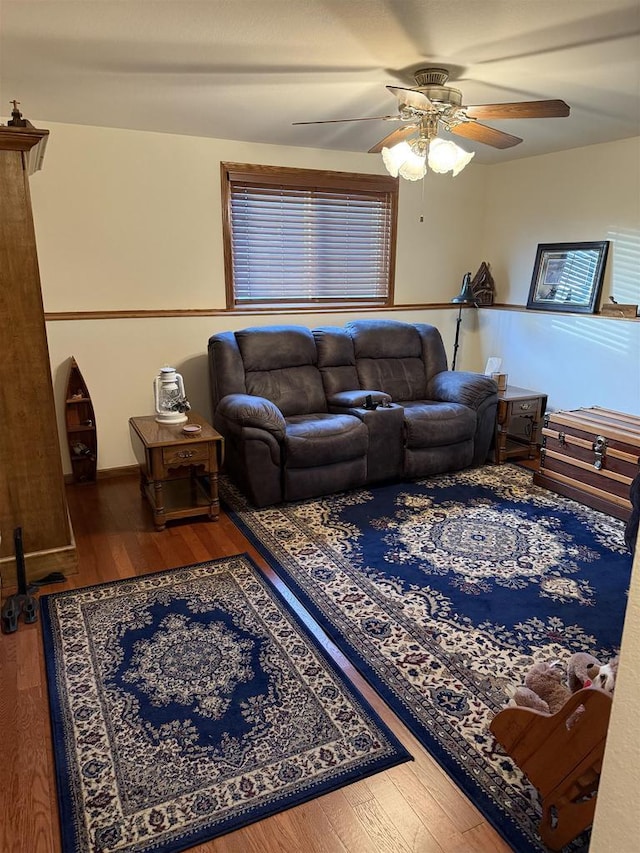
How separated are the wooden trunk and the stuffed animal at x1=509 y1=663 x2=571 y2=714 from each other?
6.76 feet

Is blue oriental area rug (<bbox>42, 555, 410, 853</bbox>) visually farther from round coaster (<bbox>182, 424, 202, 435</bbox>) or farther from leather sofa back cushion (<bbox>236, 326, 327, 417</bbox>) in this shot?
leather sofa back cushion (<bbox>236, 326, 327, 417</bbox>)

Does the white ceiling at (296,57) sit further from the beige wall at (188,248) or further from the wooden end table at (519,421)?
the wooden end table at (519,421)

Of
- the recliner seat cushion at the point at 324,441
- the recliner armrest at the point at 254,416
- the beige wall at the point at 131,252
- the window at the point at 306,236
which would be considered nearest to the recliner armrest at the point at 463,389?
the recliner seat cushion at the point at 324,441

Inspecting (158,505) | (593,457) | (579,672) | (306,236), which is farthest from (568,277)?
(579,672)

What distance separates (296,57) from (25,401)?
1938 millimetres

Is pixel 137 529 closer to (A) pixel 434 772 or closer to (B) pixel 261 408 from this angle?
(B) pixel 261 408

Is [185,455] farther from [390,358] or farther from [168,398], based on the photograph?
[390,358]

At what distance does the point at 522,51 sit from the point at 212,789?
3.02m

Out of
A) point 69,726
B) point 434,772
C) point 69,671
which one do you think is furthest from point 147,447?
point 434,772

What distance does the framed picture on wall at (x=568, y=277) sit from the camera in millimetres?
4387

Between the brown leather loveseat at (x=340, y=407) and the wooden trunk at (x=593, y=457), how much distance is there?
1.86 feet

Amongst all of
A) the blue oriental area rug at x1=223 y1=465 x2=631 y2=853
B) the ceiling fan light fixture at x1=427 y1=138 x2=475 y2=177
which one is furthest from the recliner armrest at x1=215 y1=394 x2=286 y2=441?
the ceiling fan light fixture at x1=427 y1=138 x2=475 y2=177

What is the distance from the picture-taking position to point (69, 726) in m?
1.94

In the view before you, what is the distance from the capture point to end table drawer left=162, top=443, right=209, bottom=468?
3.29 m
